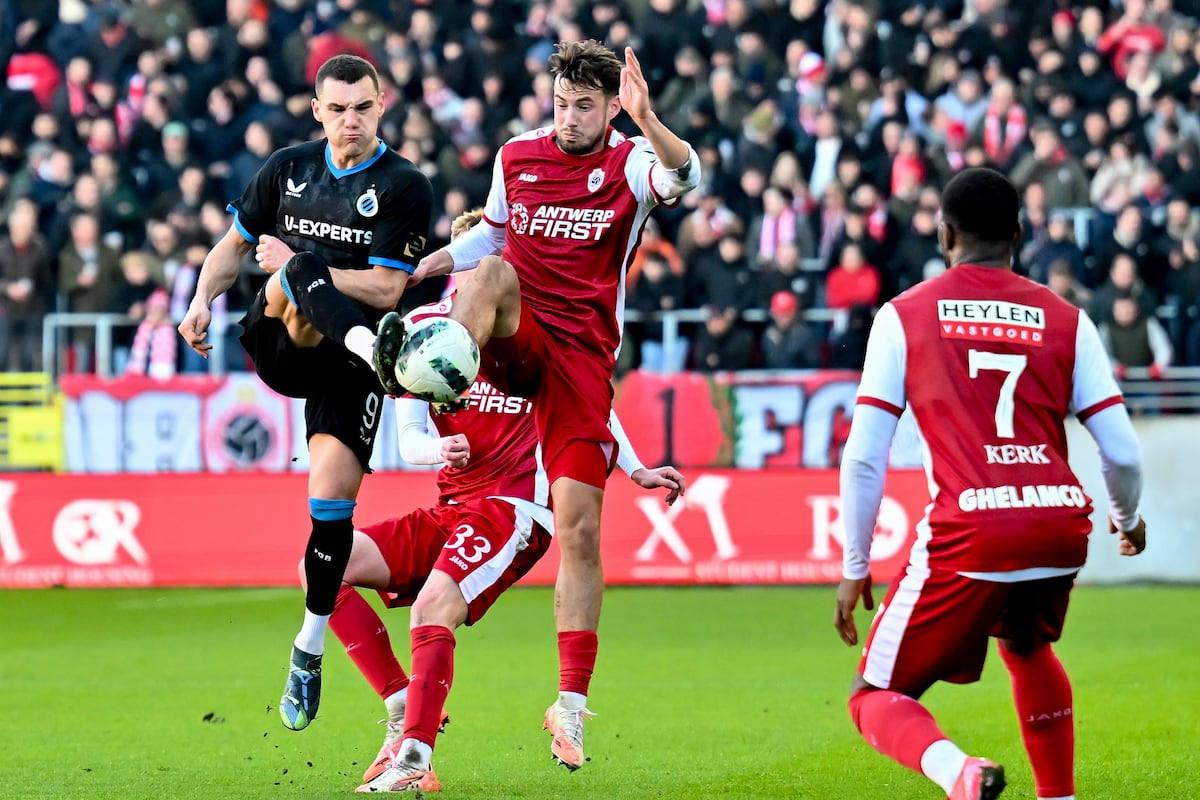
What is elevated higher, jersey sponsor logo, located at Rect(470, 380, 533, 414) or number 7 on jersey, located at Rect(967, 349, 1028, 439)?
number 7 on jersey, located at Rect(967, 349, 1028, 439)

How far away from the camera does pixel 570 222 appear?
752 centimetres

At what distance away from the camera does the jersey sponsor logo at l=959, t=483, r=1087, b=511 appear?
5270mm

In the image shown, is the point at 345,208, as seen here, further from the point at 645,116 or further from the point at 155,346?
the point at 155,346

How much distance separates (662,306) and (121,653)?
713 cm

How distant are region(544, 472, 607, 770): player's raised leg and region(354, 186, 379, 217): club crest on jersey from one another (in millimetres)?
1312

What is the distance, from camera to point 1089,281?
56.7 ft

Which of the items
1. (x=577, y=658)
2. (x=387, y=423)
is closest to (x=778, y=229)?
(x=387, y=423)

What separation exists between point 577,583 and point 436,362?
1.42m

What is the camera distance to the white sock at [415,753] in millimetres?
6766

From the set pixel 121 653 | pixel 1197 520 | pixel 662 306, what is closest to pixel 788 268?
pixel 662 306

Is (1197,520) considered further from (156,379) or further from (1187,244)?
(156,379)

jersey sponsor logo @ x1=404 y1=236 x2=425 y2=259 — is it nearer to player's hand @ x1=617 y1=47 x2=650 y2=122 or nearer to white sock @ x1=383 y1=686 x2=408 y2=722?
player's hand @ x1=617 y1=47 x2=650 y2=122

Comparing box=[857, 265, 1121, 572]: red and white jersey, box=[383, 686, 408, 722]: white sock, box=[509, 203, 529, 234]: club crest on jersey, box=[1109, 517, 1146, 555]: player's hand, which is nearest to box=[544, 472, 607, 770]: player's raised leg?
box=[383, 686, 408, 722]: white sock

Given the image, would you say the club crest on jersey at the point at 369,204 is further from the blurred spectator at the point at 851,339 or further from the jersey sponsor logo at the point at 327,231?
the blurred spectator at the point at 851,339
